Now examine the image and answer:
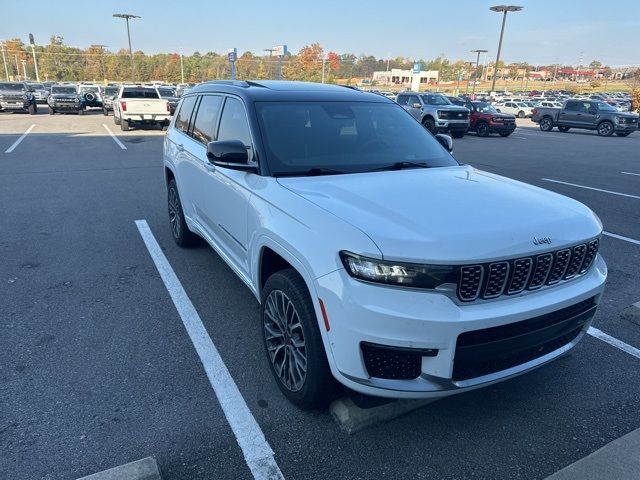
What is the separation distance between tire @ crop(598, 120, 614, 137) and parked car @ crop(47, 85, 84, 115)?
1215 inches

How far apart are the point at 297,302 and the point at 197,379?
1.08 m

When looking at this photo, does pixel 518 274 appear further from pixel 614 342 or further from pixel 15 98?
pixel 15 98

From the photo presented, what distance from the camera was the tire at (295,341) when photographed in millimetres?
2510

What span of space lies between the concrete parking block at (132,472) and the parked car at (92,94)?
36.2 metres

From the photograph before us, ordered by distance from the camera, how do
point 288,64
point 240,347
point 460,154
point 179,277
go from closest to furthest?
point 240,347, point 179,277, point 460,154, point 288,64

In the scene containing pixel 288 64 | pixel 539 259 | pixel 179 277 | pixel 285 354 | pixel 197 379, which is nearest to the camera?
pixel 539 259

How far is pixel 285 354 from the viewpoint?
113 inches

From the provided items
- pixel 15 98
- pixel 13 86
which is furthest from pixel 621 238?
pixel 13 86

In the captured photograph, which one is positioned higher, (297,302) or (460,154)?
(297,302)

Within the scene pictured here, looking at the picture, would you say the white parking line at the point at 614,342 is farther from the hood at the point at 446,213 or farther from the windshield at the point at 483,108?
the windshield at the point at 483,108

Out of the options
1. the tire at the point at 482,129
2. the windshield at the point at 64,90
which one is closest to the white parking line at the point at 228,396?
the tire at the point at 482,129

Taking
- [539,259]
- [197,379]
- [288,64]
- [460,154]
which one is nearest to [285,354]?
[197,379]

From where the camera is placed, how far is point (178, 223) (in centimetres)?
555

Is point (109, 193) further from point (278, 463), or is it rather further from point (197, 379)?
point (278, 463)
